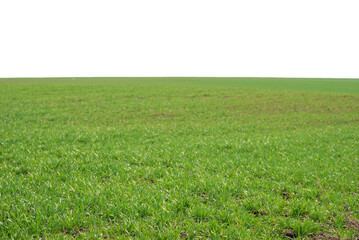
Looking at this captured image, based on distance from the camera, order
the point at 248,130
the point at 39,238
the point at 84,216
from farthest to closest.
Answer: the point at 248,130 → the point at 84,216 → the point at 39,238

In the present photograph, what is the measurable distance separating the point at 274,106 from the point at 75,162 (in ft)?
80.8

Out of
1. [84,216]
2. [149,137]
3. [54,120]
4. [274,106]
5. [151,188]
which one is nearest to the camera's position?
[84,216]

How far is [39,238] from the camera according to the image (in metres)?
4.52

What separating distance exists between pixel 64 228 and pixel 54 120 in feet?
54.4

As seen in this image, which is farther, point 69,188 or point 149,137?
point 149,137

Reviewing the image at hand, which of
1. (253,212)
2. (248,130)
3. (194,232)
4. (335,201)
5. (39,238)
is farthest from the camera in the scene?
(248,130)

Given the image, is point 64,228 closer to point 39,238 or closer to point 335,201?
point 39,238

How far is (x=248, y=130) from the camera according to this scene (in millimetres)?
17172

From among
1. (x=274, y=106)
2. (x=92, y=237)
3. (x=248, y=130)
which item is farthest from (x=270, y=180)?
(x=274, y=106)

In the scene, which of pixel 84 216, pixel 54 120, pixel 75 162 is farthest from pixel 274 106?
pixel 84 216

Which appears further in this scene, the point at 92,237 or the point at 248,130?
the point at 248,130

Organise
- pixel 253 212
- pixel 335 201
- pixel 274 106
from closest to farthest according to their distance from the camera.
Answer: pixel 253 212 < pixel 335 201 < pixel 274 106

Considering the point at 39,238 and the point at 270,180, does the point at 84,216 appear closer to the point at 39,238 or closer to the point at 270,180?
the point at 39,238

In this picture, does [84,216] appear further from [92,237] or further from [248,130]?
[248,130]
